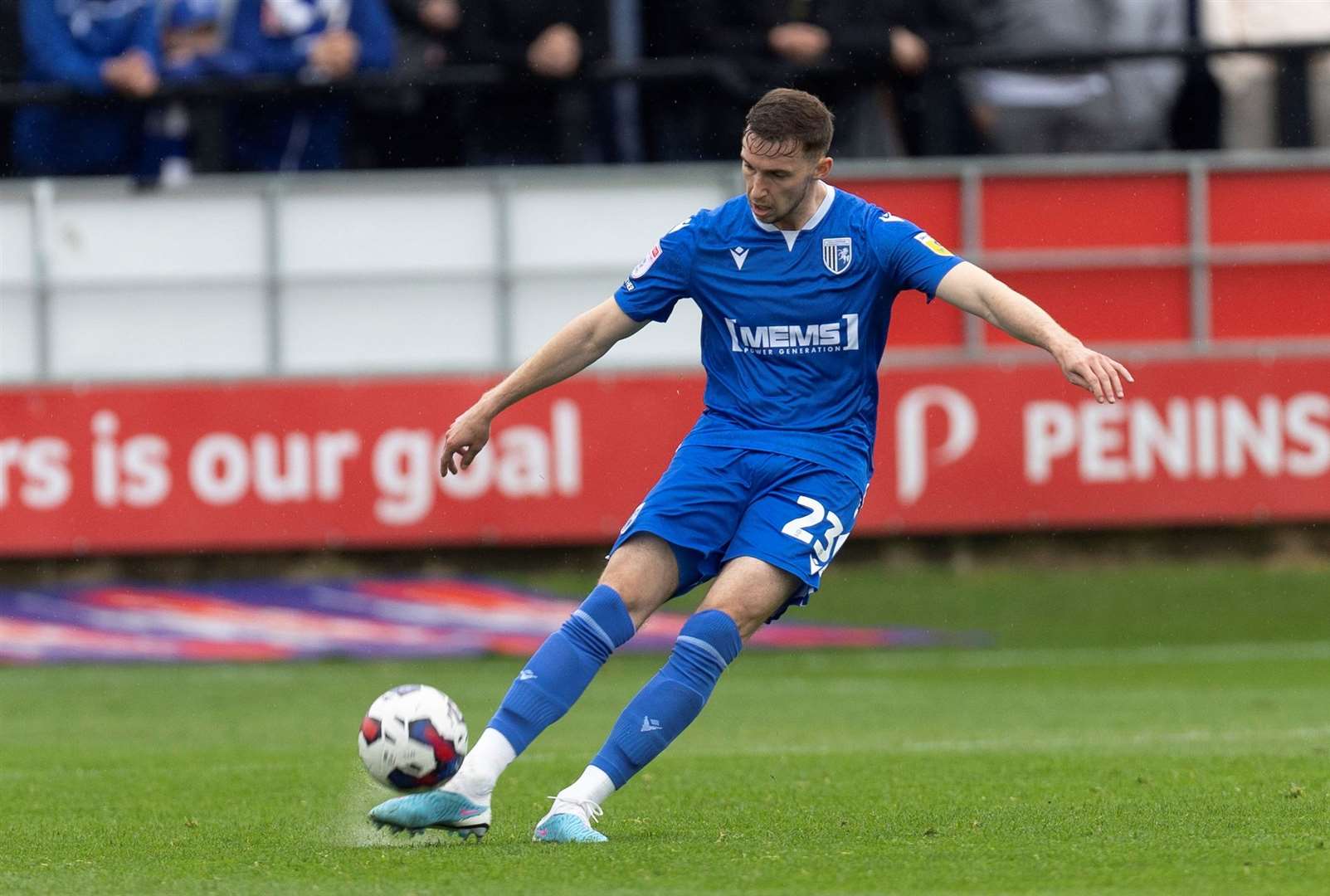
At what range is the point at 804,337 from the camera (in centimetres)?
626

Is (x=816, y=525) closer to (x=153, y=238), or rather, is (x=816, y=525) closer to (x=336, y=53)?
(x=336, y=53)

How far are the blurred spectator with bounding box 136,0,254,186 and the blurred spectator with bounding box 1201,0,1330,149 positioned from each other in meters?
6.72

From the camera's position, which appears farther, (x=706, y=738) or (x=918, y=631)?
(x=918, y=631)

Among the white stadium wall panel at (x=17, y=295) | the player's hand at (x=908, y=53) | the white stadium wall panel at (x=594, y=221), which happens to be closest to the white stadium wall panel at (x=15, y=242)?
the white stadium wall panel at (x=17, y=295)

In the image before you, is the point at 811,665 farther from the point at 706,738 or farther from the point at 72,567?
the point at 72,567

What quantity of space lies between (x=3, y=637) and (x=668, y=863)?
31.3 ft

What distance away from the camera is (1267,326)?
1560cm

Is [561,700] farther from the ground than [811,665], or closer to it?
farther from the ground

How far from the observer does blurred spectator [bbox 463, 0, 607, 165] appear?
14.7 metres

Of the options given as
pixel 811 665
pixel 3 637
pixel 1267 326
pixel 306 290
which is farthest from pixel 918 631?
pixel 3 637

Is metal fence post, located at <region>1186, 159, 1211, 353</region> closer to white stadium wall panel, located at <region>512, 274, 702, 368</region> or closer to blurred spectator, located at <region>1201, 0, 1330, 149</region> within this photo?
blurred spectator, located at <region>1201, 0, 1330, 149</region>

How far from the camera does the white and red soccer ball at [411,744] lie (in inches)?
226

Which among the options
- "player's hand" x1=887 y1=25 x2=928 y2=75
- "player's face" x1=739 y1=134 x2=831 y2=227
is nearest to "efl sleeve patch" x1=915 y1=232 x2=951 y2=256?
"player's face" x1=739 y1=134 x2=831 y2=227

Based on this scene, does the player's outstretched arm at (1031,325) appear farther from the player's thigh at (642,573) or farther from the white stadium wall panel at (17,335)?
the white stadium wall panel at (17,335)
